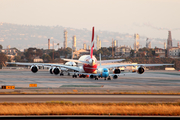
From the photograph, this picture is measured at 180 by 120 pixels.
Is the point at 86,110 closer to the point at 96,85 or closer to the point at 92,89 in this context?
the point at 92,89

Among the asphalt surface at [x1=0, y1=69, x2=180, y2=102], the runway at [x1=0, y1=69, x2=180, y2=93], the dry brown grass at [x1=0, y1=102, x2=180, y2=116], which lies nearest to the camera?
the dry brown grass at [x1=0, y1=102, x2=180, y2=116]

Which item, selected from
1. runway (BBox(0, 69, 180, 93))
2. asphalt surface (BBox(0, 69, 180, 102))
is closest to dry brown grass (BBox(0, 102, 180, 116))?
asphalt surface (BBox(0, 69, 180, 102))

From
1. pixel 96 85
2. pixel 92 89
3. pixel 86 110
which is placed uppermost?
pixel 96 85

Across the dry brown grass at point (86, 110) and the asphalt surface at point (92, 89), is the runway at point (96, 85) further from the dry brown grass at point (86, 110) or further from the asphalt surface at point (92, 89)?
the dry brown grass at point (86, 110)

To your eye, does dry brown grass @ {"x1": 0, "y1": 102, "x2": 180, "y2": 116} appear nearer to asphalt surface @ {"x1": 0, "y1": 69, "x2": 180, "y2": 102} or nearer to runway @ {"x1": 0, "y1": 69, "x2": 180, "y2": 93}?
asphalt surface @ {"x1": 0, "y1": 69, "x2": 180, "y2": 102}

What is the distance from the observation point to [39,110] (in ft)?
81.2

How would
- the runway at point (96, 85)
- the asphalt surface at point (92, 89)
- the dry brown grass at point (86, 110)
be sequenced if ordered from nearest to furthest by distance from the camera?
the dry brown grass at point (86, 110)
the asphalt surface at point (92, 89)
the runway at point (96, 85)

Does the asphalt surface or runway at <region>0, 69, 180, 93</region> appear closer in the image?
the asphalt surface

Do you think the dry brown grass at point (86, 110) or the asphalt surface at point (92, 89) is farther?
the asphalt surface at point (92, 89)

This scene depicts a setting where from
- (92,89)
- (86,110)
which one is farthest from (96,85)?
(86,110)

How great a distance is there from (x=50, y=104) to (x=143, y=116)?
994cm

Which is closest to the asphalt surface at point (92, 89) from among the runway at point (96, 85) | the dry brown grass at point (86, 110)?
the runway at point (96, 85)

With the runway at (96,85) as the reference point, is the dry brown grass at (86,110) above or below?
below

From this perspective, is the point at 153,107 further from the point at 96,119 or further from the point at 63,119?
the point at 63,119
